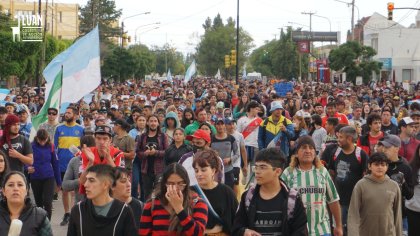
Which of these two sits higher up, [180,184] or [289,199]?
[180,184]

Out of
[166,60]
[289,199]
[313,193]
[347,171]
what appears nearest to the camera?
[289,199]

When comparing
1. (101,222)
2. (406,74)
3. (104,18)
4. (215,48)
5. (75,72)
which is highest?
(104,18)

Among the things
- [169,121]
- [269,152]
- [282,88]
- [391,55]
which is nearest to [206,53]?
[391,55]

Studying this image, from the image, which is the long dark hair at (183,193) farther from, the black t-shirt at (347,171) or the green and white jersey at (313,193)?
the black t-shirt at (347,171)

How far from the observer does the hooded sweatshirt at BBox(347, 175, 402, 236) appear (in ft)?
27.8

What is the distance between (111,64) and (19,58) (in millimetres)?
21929

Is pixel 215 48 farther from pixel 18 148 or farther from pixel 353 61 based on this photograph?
pixel 18 148

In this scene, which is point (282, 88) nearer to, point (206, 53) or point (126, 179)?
point (126, 179)

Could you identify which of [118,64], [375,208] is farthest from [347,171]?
[118,64]

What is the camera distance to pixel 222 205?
6668 mm

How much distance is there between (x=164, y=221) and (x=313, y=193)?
2.03m

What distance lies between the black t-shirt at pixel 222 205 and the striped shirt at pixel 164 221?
375mm

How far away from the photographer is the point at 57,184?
12367 millimetres

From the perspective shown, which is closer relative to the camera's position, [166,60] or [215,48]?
[215,48]
